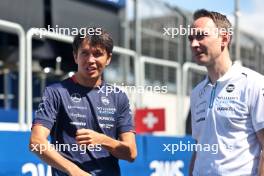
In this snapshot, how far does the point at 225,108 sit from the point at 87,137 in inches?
27.3

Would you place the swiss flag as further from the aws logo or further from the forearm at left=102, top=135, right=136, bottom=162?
the forearm at left=102, top=135, right=136, bottom=162

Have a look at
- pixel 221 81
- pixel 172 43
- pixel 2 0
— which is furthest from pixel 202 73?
pixel 221 81

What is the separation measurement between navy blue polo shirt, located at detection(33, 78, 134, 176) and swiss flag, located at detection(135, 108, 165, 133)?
215 inches

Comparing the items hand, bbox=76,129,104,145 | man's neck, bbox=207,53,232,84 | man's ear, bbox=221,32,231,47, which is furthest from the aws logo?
man's ear, bbox=221,32,231,47

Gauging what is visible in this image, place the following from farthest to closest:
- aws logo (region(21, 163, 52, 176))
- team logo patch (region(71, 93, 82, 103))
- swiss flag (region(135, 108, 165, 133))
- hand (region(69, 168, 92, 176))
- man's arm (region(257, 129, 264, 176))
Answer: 1. swiss flag (region(135, 108, 165, 133))
2. aws logo (region(21, 163, 52, 176))
3. team logo patch (region(71, 93, 82, 103))
4. man's arm (region(257, 129, 264, 176))
5. hand (region(69, 168, 92, 176))

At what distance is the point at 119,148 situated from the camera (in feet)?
9.43

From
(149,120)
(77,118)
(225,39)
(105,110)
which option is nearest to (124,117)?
(105,110)

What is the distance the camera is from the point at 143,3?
9141 mm

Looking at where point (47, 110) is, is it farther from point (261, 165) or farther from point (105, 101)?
point (261, 165)

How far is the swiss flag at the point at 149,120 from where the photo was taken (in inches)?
337

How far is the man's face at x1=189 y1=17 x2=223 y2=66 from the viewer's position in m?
2.87

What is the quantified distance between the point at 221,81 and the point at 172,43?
7.51 m

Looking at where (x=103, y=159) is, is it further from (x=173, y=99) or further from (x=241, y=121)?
(x=173, y=99)

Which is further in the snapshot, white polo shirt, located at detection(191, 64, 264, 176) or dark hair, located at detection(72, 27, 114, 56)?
dark hair, located at detection(72, 27, 114, 56)
